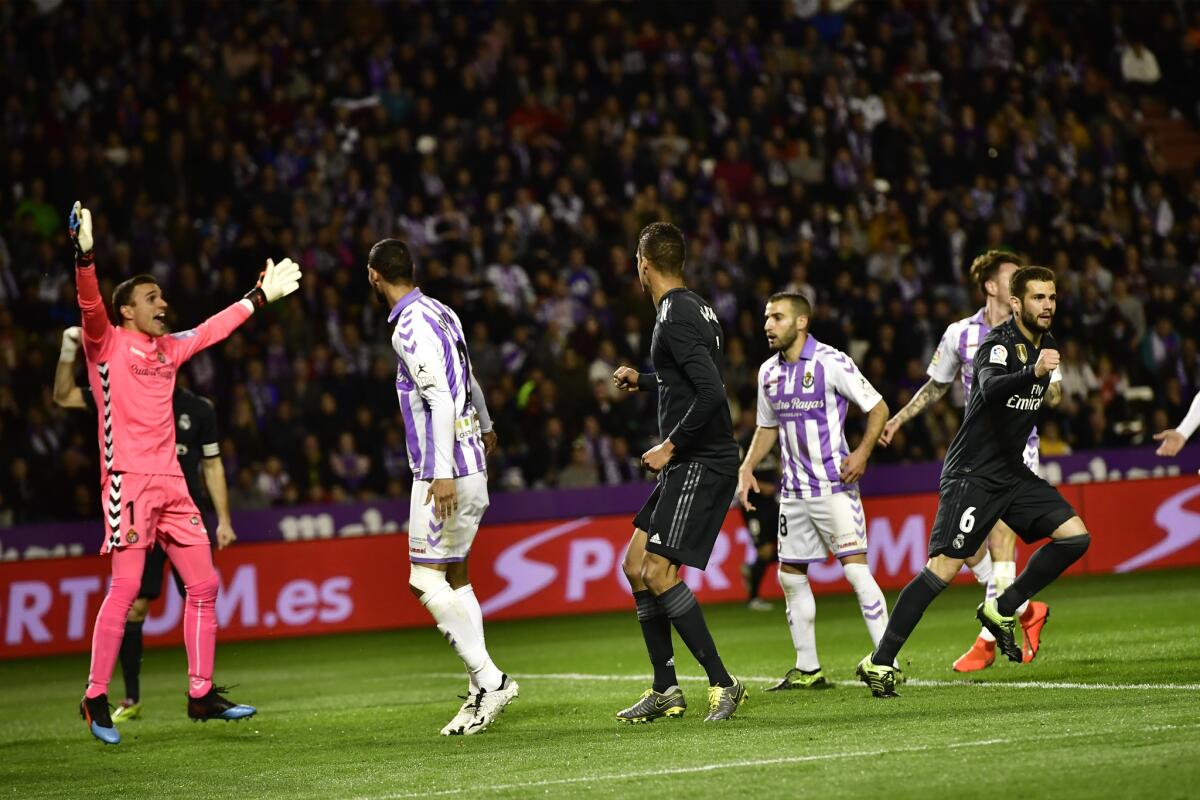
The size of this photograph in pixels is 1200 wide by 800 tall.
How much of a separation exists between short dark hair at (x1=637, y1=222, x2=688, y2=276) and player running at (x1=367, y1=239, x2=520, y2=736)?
1140 millimetres

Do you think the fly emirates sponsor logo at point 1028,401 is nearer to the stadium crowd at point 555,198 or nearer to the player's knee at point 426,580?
the player's knee at point 426,580

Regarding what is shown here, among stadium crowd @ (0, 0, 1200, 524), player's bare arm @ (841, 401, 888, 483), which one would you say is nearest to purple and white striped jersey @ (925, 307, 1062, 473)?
player's bare arm @ (841, 401, 888, 483)

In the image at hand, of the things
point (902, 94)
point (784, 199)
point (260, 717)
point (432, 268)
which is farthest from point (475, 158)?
point (260, 717)

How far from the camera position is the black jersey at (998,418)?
28.0ft

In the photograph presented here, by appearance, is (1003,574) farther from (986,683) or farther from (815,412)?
(815,412)

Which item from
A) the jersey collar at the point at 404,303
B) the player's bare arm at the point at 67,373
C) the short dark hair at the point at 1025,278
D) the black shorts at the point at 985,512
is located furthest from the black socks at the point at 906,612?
the player's bare arm at the point at 67,373

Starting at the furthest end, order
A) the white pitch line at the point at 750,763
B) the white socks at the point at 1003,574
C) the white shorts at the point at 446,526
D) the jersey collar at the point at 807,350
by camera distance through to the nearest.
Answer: the white socks at the point at 1003,574, the jersey collar at the point at 807,350, the white shorts at the point at 446,526, the white pitch line at the point at 750,763

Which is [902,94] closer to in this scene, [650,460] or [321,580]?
[321,580]

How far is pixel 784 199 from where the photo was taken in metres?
23.5

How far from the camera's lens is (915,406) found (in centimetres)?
1044

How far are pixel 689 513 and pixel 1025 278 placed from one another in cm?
216

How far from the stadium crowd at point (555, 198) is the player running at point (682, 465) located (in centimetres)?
1015

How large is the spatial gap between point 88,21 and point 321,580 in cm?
985

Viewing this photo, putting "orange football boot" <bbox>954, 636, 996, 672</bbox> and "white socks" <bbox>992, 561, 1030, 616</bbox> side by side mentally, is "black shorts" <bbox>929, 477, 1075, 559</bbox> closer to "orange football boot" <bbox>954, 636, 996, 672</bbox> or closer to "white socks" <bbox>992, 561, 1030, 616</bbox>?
"orange football boot" <bbox>954, 636, 996, 672</bbox>
